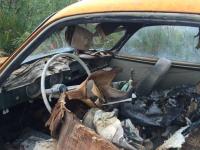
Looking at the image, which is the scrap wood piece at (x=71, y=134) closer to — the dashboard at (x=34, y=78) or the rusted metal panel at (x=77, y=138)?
the rusted metal panel at (x=77, y=138)

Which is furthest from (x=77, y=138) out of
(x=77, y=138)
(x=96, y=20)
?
(x=96, y=20)

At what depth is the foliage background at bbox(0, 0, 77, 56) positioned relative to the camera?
7777 millimetres

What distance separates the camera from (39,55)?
383cm

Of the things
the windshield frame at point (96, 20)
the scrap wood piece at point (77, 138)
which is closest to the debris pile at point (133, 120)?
the scrap wood piece at point (77, 138)

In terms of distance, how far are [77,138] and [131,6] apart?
33.9 inches

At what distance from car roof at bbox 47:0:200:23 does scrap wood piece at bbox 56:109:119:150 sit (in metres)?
0.64

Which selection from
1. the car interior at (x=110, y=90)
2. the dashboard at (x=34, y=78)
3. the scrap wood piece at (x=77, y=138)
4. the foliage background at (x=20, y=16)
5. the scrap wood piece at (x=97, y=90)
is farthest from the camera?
the foliage background at (x=20, y=16)

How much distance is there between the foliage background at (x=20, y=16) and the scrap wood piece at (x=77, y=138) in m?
5.00

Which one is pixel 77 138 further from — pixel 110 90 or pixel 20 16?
pixel 20 16

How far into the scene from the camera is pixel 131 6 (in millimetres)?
2502

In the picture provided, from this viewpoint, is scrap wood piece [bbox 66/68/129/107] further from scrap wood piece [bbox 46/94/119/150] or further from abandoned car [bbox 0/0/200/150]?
scrap wood piece [bbox 46/94/119/150]

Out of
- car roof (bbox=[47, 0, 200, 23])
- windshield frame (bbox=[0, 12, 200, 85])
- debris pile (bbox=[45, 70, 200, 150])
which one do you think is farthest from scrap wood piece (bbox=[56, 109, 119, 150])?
car roof (bbox=[47, 0, 200, 23])

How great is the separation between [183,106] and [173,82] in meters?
0.64

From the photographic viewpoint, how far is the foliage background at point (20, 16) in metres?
7.78
